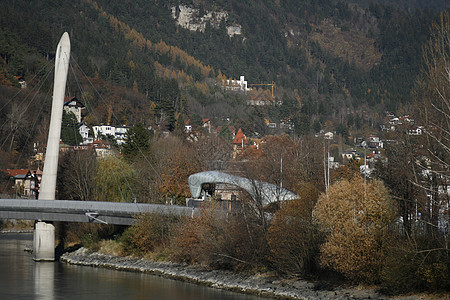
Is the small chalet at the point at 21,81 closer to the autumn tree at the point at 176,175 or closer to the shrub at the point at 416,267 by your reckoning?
the autumn tree at the point at 176,175

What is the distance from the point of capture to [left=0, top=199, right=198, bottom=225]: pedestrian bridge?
49250mm

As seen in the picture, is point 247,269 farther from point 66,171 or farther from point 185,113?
point 185,113

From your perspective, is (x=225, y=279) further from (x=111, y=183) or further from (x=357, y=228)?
(x=111, y=183)

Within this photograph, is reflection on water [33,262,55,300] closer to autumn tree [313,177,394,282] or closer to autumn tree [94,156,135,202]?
autumn tree [94,156,135,202]

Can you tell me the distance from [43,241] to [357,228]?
2488 cm

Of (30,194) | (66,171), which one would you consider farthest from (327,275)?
(30,194)

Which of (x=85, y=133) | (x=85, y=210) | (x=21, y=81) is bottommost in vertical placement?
(x=85, y=210)

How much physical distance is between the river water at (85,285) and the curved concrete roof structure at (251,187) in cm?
640

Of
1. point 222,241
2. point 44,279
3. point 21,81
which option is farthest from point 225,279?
point 21,81

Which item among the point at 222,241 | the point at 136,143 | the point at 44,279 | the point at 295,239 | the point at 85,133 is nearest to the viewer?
the point at 295,239

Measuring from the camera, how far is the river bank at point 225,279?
3550cm

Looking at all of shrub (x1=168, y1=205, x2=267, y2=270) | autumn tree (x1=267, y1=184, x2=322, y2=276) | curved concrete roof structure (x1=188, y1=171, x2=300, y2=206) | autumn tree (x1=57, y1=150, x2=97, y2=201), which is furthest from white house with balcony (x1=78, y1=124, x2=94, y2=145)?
autumn tree (x1=267, y1=184, x2=322, y2=276)

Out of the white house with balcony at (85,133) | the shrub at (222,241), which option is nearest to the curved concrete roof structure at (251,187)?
the shrub at (222,241)

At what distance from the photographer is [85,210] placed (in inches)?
1950
